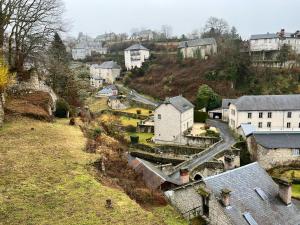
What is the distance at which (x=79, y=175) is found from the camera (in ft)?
56.9

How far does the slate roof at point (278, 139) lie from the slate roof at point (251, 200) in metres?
20.4

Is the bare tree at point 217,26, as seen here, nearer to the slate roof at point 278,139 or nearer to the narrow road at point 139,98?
the narrow road at point 139,98

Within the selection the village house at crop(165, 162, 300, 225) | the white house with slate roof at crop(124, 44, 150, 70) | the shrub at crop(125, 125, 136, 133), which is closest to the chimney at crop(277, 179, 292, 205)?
the village house at crop(165, 162, 300, 225)

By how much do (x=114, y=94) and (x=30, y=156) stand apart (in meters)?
58.2

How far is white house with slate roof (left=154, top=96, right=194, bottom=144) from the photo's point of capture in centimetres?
4650

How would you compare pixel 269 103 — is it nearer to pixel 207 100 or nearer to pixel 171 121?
pixel 171 121

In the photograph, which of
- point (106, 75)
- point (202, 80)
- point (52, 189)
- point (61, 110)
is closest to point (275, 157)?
point (61, 110)

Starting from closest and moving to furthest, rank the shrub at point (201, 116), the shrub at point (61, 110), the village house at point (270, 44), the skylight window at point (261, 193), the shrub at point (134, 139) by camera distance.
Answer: the skylight window at point (261, 193), the shrub at point (61, 110), the shrub at point (134, 139), the shrub at point (201, 116), the village house at point (270, 44)

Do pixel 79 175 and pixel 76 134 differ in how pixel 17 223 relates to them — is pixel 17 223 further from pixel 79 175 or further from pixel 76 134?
pixel 76 134

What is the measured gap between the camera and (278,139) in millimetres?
40469

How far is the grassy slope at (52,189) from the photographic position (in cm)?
1338

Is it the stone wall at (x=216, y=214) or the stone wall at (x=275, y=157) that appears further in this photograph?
the stone wall at (x=275, y=157)

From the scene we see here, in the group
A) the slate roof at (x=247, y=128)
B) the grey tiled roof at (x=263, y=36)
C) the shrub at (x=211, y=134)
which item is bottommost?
the shrub at (x=211, y=134)

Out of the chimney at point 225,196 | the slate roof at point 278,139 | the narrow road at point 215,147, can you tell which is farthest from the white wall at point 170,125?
the chimney at point 225,196
